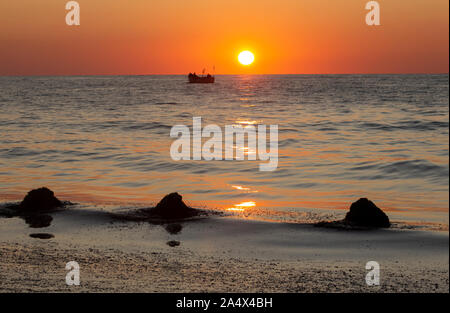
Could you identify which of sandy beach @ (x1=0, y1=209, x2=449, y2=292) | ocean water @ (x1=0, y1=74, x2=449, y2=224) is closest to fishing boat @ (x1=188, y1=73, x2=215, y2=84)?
ocean water @ (x1=0, y1=74, x2=449, y2=224)

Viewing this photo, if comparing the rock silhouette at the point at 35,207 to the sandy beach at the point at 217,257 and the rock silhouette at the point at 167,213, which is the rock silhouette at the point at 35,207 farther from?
the rock silhouette at the point at 167,213

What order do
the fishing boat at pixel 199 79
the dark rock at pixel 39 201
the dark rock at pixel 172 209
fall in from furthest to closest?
the fishing boat at pixel 199 79 < the dark rock at pixel 39 201 < the dark rock at pixel 172 209

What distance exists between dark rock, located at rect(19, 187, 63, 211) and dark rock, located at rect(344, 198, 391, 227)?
6.78 m

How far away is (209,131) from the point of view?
1548 inches

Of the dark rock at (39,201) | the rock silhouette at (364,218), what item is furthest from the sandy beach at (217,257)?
the dark rock at (39,201)

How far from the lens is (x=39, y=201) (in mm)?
12891

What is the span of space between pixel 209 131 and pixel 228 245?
29.5 meters

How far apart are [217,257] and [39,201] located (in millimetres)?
5646

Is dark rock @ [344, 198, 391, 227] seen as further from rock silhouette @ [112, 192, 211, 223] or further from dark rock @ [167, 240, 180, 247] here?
dark rock @ [167, 240, 180, 247]

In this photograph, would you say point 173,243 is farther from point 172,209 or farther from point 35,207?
point 35,207

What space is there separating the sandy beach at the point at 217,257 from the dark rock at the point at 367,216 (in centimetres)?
36

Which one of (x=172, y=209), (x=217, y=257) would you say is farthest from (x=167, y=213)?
(x=217, y=257)

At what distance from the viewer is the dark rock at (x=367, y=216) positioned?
11.1 m
